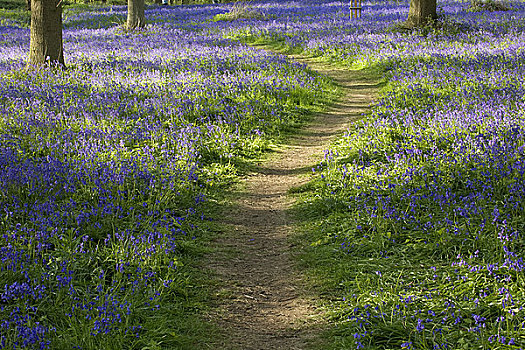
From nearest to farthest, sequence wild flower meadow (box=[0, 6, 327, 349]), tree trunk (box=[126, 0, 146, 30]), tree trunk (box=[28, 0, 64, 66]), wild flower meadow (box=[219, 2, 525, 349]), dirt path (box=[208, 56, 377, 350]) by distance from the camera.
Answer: wild flower meadow (box=[219, 2, 525, 349]), wild flower meadow (box=[0, 6, 327, 349]), dirt path (box=[208, 56, 377, 350]), tree trunk (box=[28, 0, 64, 66]), tree trunk (box=[126, 0, 146, 30])

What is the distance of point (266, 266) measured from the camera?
5609 mm

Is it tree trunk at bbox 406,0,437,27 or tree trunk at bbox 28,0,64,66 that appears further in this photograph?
tree trunk at bbox 406,0,437,27

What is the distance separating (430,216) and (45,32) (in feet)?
33.5

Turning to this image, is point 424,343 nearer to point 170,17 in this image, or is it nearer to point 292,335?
point 292,335

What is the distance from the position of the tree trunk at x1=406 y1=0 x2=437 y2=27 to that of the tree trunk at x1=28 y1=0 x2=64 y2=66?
38.2 ft

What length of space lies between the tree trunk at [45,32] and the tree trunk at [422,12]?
11.6m

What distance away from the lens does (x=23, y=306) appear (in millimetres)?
4285

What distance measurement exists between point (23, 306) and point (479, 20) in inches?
815

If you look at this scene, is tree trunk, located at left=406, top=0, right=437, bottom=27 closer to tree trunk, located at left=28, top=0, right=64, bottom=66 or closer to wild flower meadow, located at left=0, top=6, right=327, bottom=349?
wild flower meadow, located at left=0, top=6, right=327, bottom=349

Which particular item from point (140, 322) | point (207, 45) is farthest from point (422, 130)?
point (207, 45)

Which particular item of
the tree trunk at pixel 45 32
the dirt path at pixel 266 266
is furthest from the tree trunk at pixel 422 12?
the tree trunk at pixel 45 32

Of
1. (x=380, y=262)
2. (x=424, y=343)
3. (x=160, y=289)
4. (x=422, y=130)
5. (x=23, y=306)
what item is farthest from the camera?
(x=422, y=130)

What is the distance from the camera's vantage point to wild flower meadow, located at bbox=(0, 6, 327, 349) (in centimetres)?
435

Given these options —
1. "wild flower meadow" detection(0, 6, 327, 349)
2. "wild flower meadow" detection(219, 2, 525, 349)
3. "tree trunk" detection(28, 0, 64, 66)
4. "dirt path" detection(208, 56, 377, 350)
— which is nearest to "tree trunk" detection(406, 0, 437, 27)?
"wild flower meadow" detection(0, 6, 327, 349)
